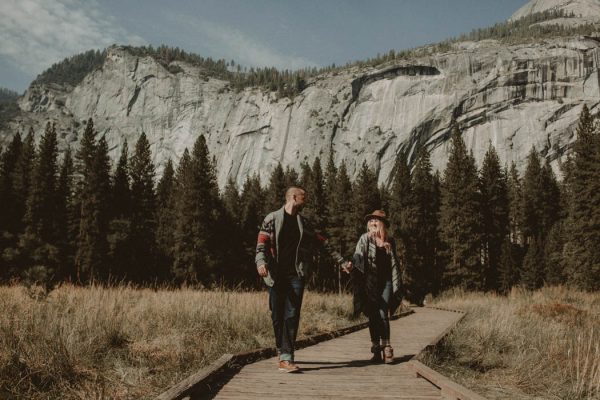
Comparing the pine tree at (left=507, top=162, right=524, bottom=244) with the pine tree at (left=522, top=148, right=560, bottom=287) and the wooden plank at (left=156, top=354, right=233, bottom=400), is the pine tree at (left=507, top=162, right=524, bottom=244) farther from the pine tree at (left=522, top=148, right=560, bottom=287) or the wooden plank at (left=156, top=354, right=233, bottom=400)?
the wooden plank at (left=156, top=354, right=233, bottom=400)

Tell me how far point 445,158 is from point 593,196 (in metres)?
60.6

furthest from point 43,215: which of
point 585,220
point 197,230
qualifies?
point 585,220

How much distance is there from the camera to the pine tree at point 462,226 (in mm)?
41062

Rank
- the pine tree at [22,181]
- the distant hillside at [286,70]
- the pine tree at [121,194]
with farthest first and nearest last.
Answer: the distant hillside at [286,70]
the pine tree at [121,194]
the pine tree at [22,181]

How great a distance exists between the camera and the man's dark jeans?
17.7 feet

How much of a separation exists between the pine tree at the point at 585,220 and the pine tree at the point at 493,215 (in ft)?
31.8

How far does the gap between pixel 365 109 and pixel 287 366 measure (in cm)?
10825

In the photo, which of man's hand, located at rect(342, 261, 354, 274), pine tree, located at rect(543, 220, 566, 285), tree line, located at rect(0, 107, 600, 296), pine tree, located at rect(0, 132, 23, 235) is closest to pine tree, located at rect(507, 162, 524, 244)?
tree line, located at rect(0, 107, 600, 296)

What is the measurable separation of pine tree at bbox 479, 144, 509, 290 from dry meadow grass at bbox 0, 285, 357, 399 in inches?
1628

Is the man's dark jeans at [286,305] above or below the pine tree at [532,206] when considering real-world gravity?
below

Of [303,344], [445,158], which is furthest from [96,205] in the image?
[445,158]

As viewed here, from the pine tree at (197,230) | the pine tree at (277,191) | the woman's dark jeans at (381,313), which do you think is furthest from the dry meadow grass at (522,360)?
the pine tree at (277,191)

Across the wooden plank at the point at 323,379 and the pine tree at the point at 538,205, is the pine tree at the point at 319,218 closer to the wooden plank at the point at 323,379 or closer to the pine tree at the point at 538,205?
the pine tree at the point at 538,205

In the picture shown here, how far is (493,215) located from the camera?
5156cm
